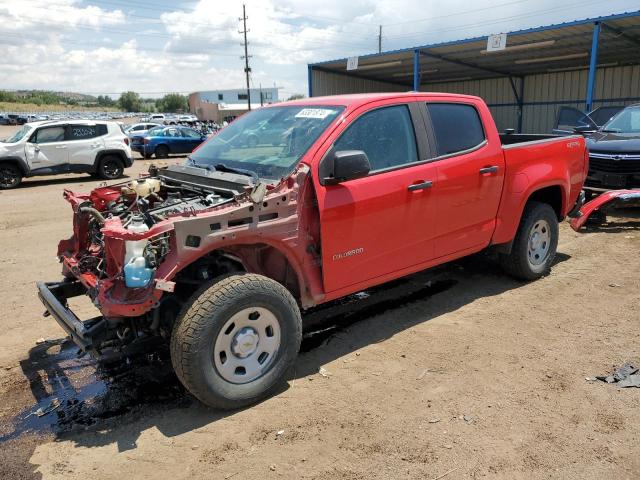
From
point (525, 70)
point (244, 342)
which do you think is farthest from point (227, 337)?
point (525, 70)

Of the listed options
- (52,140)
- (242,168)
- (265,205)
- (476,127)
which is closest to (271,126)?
(242,168)

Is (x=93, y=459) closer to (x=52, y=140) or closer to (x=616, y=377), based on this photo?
(x=616, y=377)

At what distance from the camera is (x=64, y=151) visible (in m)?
15.9

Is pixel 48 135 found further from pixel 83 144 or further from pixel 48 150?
pixel 83 144

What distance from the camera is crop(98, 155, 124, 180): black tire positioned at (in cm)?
1669

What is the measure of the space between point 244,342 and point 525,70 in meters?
23.8

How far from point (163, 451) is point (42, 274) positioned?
426cm

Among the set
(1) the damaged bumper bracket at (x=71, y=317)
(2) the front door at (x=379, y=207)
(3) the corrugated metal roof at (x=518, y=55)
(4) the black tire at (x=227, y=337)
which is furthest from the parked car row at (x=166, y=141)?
(4) the black tire at (x=227, y=337)

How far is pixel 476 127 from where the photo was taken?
16.7 ft

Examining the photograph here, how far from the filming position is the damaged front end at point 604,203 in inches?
286

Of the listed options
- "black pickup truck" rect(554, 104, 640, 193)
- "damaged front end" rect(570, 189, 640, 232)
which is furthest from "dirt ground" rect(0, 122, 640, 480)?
"black pickup truck" rect(554, 104, 640, 193)

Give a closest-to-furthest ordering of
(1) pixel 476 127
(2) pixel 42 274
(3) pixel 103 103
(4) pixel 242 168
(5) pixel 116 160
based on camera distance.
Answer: (4) pixel 242 168 < (1) pixel 476 127 < (2) pixel 42 274 < (5) pixel 116 160 < (3) pixel 103 103

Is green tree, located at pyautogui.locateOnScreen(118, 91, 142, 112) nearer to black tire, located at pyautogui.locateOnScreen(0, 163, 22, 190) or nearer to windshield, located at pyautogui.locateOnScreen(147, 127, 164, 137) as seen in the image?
windshield, located at pyautogui.locateOnScreen(147, 127, 164, 137)

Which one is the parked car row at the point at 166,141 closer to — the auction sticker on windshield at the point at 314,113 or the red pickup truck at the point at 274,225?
the red pickup truck at the point at 274,225
